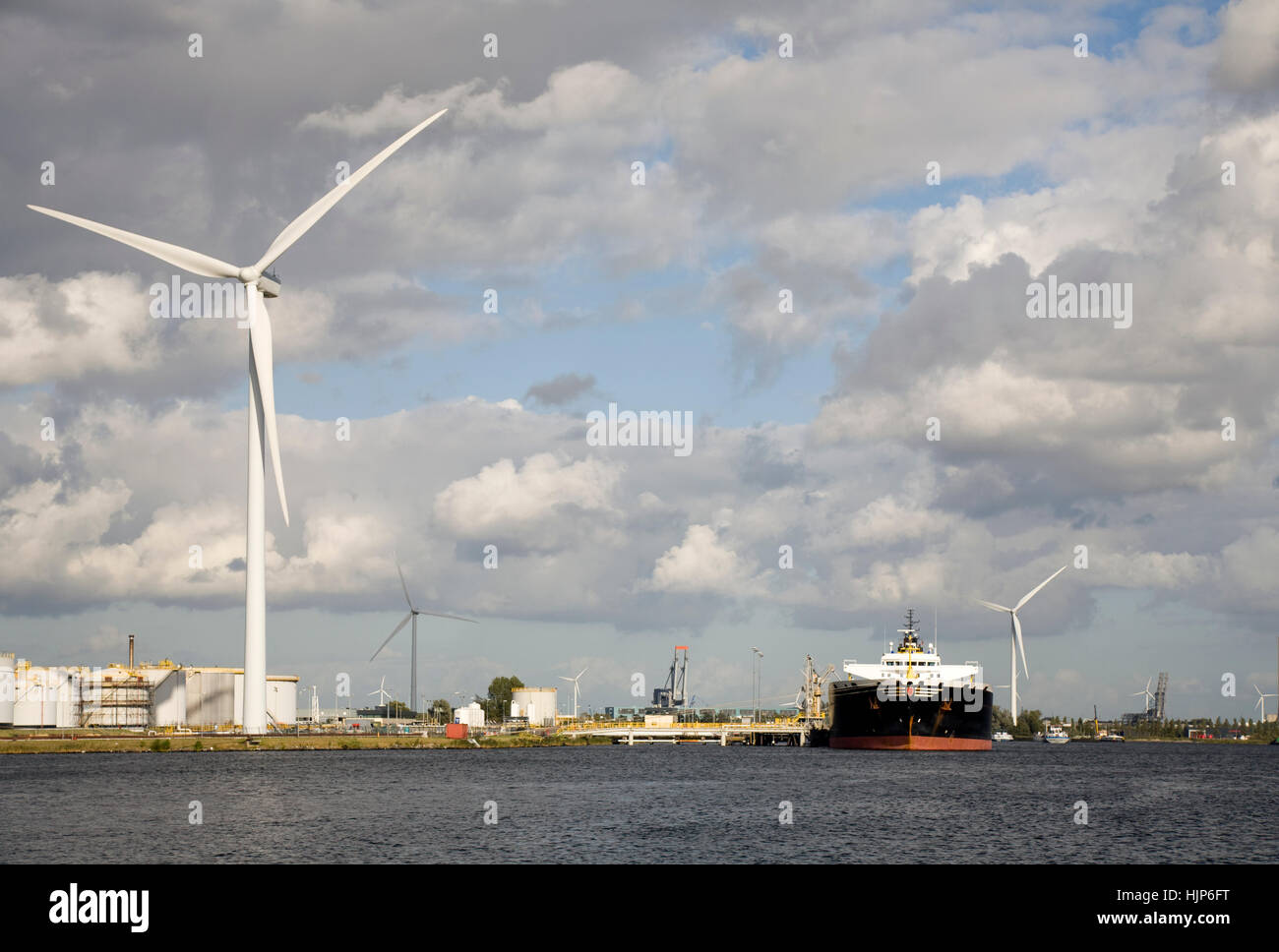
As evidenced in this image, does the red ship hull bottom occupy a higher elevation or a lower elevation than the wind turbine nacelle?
lower

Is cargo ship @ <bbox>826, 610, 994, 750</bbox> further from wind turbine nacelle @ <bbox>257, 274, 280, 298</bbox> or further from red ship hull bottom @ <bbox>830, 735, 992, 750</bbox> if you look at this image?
wind turbine nacelle @ <bbox>257, 274, 280, 298</bbox>

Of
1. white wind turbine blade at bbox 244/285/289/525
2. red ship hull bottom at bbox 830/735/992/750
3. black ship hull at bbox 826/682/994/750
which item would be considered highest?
white wind turbine blade at bbox 244/285/289/525

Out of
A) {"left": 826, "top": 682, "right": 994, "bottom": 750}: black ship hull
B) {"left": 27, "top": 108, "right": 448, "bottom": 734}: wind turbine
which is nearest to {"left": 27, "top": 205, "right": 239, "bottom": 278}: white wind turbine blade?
{"left": 27, "top": 108, "right": 448, "bottom": 734}: wind turbine

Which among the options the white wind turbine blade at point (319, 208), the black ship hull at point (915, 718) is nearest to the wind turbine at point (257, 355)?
the white wind turbine blade at point (319, 208)

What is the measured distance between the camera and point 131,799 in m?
84.1

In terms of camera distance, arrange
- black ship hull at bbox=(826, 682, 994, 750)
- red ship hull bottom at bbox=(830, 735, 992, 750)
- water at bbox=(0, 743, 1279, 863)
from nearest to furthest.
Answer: water at bbox=(0, 743, 1279, 863) → black ship hull at bbox=(826, 682, 994, 750) → red ship hull bottom at bbox=(830, 735, 992, 750)

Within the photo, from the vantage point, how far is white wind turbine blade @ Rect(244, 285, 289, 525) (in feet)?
369

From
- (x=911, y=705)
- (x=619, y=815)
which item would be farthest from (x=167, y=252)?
(x=911, y=705)

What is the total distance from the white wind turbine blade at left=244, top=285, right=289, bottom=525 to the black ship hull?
95633 mm

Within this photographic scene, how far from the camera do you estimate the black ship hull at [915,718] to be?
168000 mm
